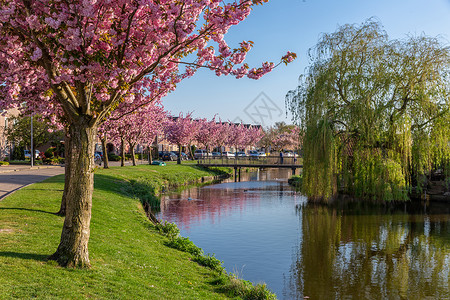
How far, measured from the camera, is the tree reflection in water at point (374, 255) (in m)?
13.9

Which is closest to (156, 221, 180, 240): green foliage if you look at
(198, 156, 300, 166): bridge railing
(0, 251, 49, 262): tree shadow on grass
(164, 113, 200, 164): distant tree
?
(0, 251, 49, 262): tree shadow on grass

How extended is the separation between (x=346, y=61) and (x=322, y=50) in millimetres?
2107

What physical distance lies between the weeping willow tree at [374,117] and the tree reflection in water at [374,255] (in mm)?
2187

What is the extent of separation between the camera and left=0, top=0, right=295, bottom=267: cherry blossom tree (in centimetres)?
895

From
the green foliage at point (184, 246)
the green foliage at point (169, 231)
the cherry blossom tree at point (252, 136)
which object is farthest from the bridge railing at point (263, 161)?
the cherry blossom tree at point (252, 136)

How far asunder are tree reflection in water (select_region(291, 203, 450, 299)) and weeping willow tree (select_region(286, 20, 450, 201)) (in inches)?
86.1

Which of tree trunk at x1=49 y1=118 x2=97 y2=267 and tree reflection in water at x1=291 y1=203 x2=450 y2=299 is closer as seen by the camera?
tree trunk at x1=49 y1=118 x2=97 y2=267

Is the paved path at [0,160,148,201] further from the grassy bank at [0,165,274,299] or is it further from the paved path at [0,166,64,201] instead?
the grassy bank at [0,165,274,299]

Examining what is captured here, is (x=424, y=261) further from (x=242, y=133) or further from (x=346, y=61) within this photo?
(x=242, y=133)

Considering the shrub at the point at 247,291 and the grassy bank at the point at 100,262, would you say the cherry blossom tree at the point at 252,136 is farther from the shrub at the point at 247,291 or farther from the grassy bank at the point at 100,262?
the shrub at the point at 247,291

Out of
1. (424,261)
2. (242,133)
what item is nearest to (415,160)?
(424,261)

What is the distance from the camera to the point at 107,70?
31.1 ft

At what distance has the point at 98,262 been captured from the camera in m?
10.8

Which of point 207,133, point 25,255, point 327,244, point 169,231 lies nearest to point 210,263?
point 169,231
